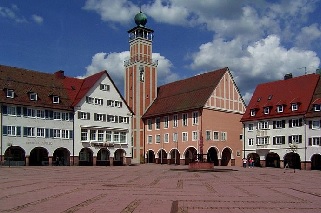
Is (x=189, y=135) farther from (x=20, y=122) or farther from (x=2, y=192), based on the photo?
(x=2, y=192)

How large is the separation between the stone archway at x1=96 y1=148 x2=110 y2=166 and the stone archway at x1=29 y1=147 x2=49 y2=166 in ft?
27.6

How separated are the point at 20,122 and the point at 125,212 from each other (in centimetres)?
4638

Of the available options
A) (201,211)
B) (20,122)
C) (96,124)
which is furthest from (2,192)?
(96,124)

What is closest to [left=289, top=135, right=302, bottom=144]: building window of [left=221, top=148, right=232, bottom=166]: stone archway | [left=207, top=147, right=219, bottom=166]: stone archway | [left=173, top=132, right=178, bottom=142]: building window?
[left=221, top=148, right=232, bottom=166]: stone archway

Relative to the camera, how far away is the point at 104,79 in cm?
6725

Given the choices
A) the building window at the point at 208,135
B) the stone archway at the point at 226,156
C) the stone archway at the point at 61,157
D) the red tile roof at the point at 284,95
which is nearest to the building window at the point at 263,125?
the red tile roof at the point at 284,95

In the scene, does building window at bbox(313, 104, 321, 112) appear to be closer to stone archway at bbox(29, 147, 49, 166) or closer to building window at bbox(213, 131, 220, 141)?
building window at bbox(213, 131, 220, 141)

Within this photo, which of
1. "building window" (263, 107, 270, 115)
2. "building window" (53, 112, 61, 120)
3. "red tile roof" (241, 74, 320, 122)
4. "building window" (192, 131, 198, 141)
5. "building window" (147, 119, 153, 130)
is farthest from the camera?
"building window" (147, 119, 153, 130)

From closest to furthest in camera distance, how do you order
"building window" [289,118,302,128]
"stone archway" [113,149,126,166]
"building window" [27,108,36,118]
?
"building window" [27,108,36,118] → "building window" [289,118,302,128] → "stone archway" [113,149,126,166]

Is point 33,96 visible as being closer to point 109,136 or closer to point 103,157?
point 109,136

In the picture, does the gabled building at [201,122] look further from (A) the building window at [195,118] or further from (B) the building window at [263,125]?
(B) the building window at [263,125]

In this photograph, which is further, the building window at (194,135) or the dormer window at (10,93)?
the building window at (194,135)

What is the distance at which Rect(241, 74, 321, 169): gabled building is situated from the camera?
58.4m

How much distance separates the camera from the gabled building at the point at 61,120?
56438 mm
